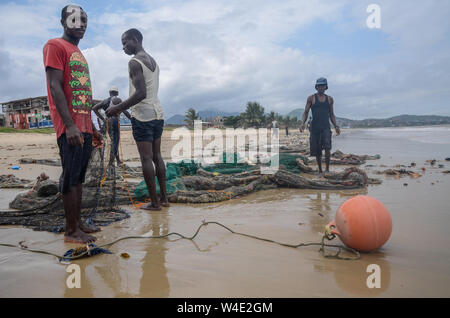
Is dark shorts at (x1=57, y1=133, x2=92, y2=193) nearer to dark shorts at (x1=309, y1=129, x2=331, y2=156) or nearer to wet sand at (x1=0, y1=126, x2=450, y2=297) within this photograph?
wet sand at (x1=0, y1=126, x2=450, y2=297)

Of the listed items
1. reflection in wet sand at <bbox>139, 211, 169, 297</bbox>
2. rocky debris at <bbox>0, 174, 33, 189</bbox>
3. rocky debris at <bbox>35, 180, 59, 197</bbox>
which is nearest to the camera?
reflection in wet sand at <bbox>139, 211, 169, 297</bbox>

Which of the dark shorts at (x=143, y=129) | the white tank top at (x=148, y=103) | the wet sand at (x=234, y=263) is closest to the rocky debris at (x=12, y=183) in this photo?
the wet sand at (x=234, y=263)

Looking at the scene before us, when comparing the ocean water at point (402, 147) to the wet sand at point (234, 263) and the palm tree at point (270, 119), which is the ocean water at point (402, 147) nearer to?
the wet sand at point (234, 263)

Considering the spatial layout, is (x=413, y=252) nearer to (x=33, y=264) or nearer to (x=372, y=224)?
(x=372, y=224)

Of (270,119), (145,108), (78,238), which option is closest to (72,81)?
(145,108)

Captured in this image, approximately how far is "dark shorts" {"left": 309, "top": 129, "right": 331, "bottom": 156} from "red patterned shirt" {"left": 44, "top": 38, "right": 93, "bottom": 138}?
5.13 meters

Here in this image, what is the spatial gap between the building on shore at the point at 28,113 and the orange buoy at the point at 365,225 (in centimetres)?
4698

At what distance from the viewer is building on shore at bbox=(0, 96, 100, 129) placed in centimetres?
4322

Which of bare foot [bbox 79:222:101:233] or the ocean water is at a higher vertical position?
the ocean water

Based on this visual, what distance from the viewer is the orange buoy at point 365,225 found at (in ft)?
7.50

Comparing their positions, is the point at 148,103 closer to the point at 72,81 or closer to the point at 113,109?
the point at 113,109

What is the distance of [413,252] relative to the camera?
2400 mm

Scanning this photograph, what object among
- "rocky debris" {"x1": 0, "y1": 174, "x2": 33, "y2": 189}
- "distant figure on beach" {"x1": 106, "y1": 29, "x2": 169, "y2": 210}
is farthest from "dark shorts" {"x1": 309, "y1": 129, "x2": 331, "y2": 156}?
"rocky debris" {"x1": 0, "y1": 174, "x2": 33, "y2": 189}

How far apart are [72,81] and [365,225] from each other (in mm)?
2820
